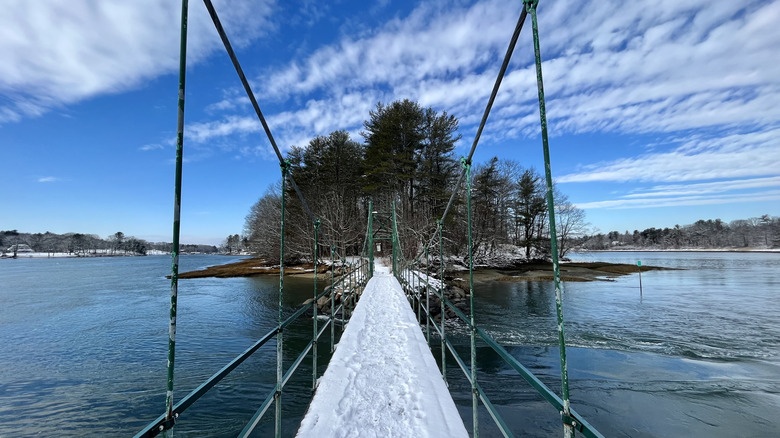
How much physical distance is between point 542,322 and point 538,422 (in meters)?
5.27

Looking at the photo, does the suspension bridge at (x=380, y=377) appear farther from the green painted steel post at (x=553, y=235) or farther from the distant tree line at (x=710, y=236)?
the distant tree line at (x=710, y=236)

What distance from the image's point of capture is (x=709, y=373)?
5539mm

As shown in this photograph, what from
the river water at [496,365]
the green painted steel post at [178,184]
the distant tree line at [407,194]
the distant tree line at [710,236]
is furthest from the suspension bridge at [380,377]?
the distant tree line at [710,236]

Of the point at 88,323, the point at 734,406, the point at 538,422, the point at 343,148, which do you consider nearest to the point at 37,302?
the point at 88,323

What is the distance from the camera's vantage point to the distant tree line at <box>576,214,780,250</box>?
186ft

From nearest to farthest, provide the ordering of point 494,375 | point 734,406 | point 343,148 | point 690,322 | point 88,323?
point 734,406 → point 494,375 → point 690,322 → point 88,323 → point 343,148

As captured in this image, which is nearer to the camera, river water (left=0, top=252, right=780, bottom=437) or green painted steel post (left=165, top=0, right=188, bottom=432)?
green painted steel post (left=165, top=0, right=188, bottom=432)

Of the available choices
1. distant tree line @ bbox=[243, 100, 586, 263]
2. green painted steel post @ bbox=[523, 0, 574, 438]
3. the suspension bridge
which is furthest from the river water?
distant tree line @ bbox=[243, 100, 586, 263]

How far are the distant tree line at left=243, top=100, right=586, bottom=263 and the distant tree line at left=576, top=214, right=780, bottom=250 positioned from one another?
36.3m

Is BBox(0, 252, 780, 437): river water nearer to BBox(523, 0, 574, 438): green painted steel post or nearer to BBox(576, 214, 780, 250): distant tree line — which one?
BBox(523, 0, 574, 438): green painted steel post

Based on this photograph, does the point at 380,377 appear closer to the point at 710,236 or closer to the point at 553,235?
the point at 553,235

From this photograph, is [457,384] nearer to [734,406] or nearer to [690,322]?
[734,406]

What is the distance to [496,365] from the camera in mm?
5902

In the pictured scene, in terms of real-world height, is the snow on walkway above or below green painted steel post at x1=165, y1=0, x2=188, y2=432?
below
